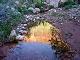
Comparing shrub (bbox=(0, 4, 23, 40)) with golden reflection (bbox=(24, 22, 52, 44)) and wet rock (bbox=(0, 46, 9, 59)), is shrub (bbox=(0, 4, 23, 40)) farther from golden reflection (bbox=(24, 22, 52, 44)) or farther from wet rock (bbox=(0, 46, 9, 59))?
golden reflection (bbox=(24, 22, 52, 44))

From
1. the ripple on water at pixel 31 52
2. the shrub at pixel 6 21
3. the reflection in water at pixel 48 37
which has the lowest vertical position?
the ripple on water at pixel 31 52

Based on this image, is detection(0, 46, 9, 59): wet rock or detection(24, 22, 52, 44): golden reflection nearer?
detection(0, 46, 9, 59): wet rock

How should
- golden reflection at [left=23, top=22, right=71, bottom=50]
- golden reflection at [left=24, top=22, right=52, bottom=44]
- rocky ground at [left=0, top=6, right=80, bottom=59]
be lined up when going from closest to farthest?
1. golden reflection at [left=23, top=22, right=71, bottom=50]
2. rocky ground at [left=0, top=6, right=80, bottom=59]
3. golden reflection at [left=24, top=22, right=52, bottom=44]

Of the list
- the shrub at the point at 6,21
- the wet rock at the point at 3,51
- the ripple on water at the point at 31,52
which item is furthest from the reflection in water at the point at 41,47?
the shrub at the point at 6,21

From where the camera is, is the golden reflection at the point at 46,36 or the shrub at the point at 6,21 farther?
the shrub at the point at 6,21

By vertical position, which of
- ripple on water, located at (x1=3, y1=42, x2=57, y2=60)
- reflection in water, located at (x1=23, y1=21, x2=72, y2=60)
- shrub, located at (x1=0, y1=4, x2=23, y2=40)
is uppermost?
shrub, located at (x1=0, y1=4, x2=23, y2=40)

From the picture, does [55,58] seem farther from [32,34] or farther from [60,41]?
[32,34]

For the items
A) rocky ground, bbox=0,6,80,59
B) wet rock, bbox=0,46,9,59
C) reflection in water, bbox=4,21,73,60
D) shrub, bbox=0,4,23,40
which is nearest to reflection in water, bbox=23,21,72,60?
reflection in water, bbox=4,21,73,60

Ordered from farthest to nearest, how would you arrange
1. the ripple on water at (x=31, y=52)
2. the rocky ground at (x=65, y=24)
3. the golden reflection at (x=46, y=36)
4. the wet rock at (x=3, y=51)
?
the rocky ground at (x=65, y=24) → the golden reflection at (x=46, y=36) → the wet rock at (x=3, y=51) → the ripple on water at (x=31, y=52)

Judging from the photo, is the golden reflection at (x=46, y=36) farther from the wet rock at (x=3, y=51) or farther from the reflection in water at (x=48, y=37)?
the wet rock at (x=3, y=51)

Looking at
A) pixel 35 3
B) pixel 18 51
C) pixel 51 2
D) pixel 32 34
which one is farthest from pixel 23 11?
pixel 18 51

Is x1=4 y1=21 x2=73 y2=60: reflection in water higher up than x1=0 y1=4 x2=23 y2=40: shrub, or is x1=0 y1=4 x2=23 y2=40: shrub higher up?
x1=0 y1=4 x2=23 y2=40: shrub

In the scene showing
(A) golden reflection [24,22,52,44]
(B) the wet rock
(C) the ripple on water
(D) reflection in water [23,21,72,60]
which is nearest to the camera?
(C) the ripple on water

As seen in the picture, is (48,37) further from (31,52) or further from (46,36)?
(31,52)
